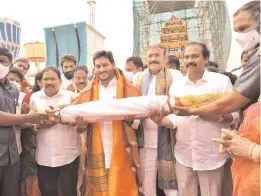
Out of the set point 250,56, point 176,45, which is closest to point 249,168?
point 250,56

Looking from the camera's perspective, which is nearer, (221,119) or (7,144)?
(221,119)

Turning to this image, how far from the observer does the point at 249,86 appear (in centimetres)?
157

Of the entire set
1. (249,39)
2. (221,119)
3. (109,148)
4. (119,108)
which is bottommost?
(109,148)

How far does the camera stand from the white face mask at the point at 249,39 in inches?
63.9

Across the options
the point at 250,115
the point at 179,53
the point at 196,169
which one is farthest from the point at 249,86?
the point at 179,53

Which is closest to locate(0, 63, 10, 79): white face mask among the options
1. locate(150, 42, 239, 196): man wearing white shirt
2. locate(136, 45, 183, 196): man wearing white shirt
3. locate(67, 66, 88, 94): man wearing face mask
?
locate(67, 66, 88, 94): man wearing face mask

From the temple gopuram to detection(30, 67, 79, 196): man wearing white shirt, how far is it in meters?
15.4

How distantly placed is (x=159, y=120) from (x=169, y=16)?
19.0 metres

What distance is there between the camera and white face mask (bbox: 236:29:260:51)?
162 centimetres

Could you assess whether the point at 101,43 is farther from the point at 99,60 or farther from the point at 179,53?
the point at 99,60

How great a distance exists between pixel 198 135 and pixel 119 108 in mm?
777

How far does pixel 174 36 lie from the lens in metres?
18.5

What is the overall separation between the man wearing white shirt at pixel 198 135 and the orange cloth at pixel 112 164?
0.47 meters

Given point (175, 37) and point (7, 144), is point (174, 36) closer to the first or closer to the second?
point (175, 37)
